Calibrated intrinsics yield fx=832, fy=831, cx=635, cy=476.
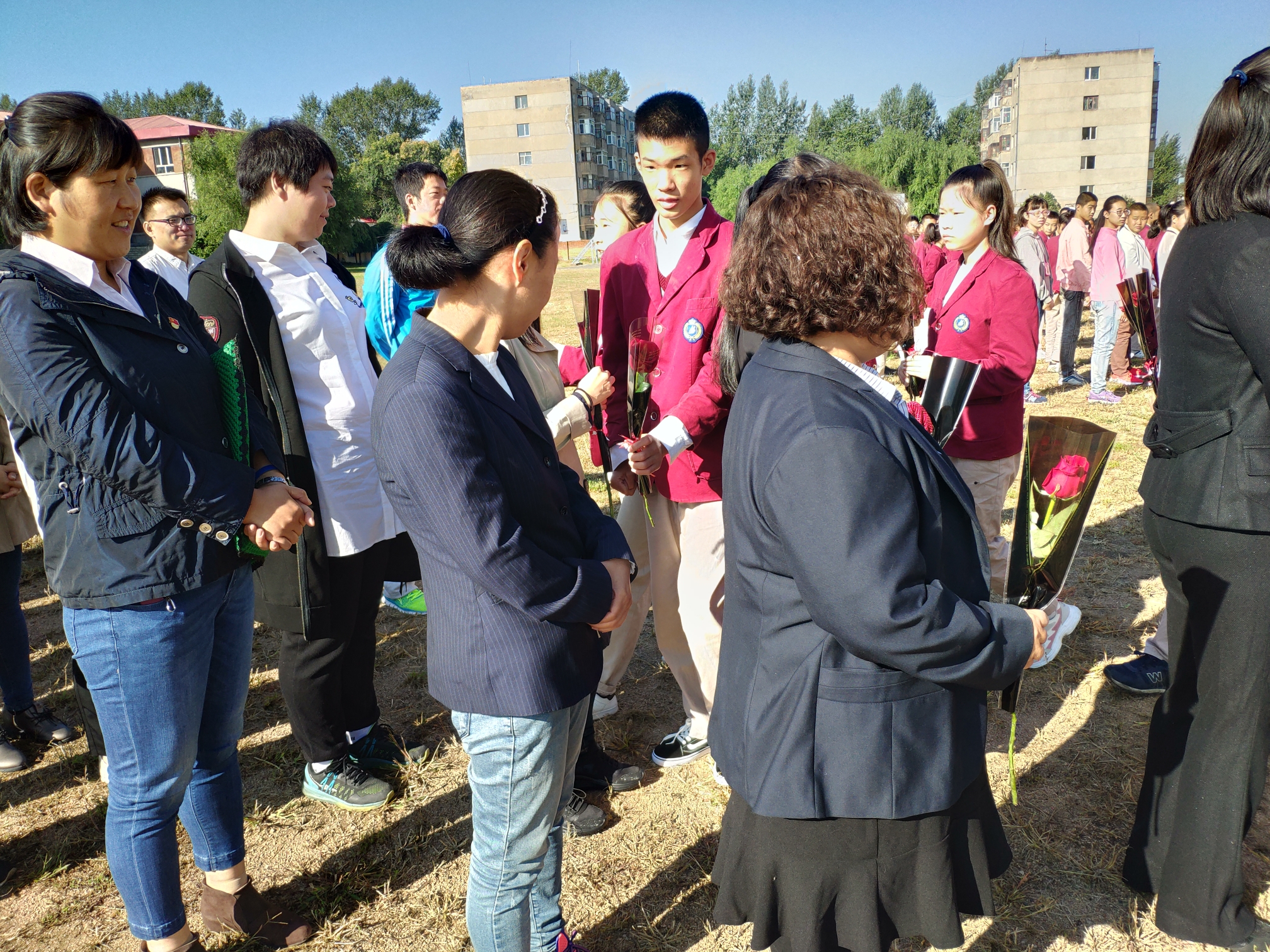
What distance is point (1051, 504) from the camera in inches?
74.2

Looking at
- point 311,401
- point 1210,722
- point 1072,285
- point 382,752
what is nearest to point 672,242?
point 311,401

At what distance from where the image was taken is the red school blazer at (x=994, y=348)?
357cm

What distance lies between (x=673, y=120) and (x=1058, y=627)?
6.95 ft

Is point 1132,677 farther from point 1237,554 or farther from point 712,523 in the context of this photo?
point 712,523

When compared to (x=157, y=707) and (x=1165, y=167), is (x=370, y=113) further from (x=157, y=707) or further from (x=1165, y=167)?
(x=157, y=707)

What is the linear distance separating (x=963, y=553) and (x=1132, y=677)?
2.85 m

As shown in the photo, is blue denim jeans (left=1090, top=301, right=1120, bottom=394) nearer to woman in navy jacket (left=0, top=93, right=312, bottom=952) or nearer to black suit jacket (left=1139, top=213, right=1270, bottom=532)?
black suit jacket (left=1139, top=213, right=1270, bottom=532)

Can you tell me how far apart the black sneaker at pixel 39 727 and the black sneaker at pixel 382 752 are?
143cm

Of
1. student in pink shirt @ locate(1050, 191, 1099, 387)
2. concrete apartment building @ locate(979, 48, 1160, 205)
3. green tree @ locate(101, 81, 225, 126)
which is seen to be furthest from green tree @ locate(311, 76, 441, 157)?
student in pink shirt @ locate(1050, 191, 1099, 387)

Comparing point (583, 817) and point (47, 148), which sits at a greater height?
point (47, 148)

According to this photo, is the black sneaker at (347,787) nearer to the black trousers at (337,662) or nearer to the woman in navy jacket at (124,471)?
the black trousers at (337,662)

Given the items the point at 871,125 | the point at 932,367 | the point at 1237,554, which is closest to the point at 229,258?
the point at 932,367

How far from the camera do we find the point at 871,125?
89.7 metres

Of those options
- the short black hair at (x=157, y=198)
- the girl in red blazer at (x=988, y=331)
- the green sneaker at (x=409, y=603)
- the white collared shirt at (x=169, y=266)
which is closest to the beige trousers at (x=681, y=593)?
→ the girl in red blazer at (x=988, y=331)
